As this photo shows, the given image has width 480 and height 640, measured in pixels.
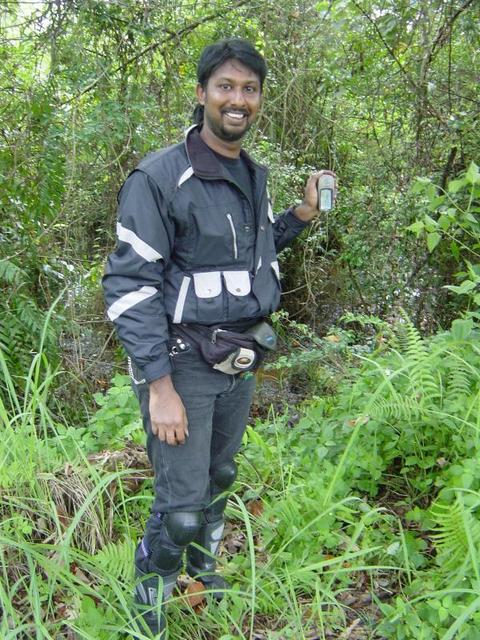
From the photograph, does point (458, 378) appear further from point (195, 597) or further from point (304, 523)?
point (195, 597)

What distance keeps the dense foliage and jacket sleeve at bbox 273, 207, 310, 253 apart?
0.75m

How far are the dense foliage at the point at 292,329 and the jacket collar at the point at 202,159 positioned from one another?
109cm

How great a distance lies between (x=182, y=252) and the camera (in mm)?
2061

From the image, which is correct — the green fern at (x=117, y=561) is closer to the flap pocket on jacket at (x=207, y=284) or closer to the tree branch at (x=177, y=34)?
the flap pocket on jacket at (x=207, y=284)

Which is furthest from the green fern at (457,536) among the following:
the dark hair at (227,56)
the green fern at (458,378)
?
the dark hair at (227,56)

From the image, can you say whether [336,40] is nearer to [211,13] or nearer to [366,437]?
[211,13]

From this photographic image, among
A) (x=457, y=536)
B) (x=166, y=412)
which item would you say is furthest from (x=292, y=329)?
(x=166, y=412)

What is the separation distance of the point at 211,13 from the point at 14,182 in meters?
1.96

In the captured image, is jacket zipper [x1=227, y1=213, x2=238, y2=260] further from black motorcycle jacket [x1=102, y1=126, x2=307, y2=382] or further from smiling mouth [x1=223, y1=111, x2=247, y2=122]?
smiling mouth [x1=223, y1=111, x2=247, y2=122]

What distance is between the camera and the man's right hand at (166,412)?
6.57 ft

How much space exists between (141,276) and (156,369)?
30cm

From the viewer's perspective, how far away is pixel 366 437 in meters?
2.98

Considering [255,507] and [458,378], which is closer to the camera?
[458,378]

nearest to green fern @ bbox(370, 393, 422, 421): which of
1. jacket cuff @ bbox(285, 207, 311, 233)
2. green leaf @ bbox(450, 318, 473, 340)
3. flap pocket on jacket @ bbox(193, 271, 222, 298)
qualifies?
green leaf @ bbox(450, 318, 473, 340)
